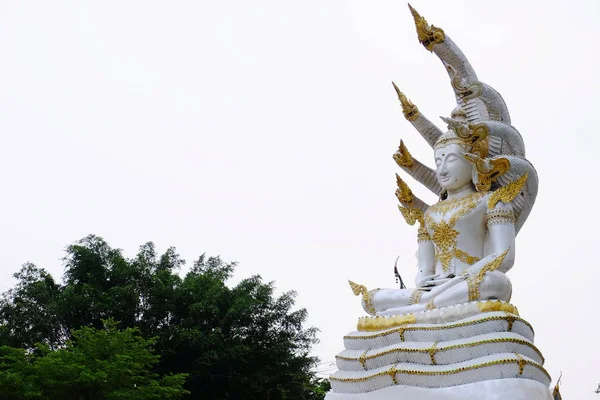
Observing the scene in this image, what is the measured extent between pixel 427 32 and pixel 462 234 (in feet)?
9.21

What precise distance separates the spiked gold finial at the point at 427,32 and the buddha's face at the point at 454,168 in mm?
1581

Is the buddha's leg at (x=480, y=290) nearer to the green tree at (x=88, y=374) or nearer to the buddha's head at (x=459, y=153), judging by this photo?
the buddha's head at (x=459, y=153)

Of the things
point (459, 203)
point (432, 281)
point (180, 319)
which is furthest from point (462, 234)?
point (180, 319)

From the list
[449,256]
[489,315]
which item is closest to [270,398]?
[449,256]

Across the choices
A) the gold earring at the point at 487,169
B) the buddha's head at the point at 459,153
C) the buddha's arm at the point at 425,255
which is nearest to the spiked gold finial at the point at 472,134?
the buddha's head at the point at 459,153

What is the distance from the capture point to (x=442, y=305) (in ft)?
25.9

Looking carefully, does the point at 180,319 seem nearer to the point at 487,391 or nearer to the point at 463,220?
the point at 463,220

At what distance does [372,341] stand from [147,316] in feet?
38.1

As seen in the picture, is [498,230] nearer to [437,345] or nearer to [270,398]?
[437,345]

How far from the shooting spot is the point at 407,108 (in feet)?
33.4

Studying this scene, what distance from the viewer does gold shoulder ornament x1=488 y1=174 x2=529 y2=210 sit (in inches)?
344

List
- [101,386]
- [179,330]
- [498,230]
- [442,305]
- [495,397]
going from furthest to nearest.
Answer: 1. [179,330]
2. [101,386]
3. [498,230]
4. [442,305]
5. [495,397]

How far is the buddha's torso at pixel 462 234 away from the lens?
8859 millimetres

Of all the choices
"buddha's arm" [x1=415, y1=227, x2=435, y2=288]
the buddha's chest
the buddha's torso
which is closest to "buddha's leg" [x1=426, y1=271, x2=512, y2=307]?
the buddha's torso
